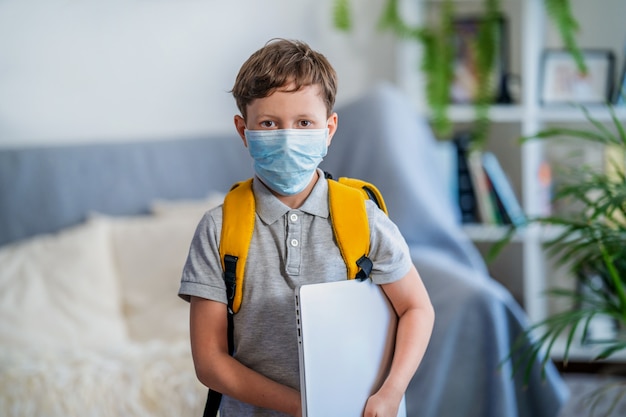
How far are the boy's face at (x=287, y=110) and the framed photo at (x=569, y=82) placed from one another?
1.83m

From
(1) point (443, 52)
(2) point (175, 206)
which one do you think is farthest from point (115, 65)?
(1) point (443, 52)

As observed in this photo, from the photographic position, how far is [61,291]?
60.9 inches

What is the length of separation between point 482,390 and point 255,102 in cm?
41

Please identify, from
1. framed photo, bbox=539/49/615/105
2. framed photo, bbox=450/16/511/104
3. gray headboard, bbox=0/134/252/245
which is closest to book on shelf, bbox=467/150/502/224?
framed photo, bbox=450/16/511/104

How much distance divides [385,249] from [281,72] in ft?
0.50

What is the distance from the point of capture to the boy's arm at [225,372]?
542 mm

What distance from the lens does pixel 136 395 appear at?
0.90m

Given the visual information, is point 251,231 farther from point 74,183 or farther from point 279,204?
point 74,183

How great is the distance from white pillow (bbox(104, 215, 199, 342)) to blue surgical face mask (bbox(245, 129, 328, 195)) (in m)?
0.47

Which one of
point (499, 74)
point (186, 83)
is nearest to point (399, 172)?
point (186, 83)

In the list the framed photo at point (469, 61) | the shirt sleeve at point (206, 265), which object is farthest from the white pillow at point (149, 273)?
the framed photo at point (469, 61)

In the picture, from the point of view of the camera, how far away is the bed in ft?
2.44

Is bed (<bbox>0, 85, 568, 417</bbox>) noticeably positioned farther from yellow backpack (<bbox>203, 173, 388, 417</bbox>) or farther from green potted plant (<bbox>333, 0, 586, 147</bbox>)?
green potted plant (<bbox>333, 0, 586, 147</bbox>)

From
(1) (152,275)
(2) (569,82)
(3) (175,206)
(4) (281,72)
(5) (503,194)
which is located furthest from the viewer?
(2) (569,82)
